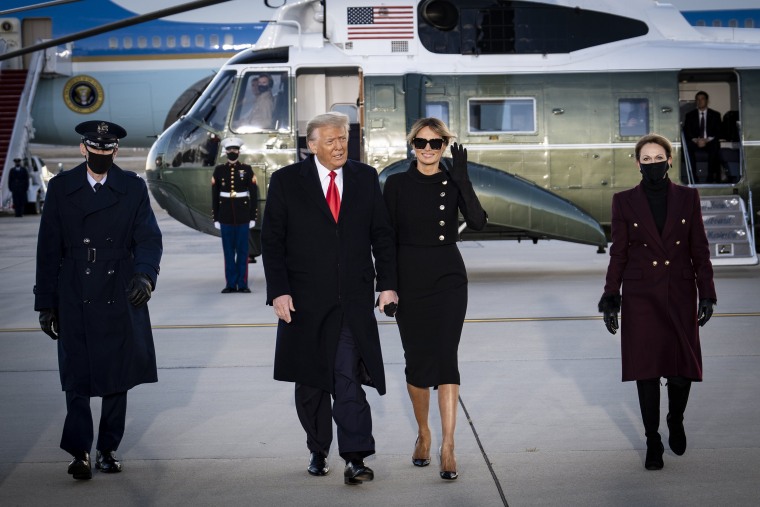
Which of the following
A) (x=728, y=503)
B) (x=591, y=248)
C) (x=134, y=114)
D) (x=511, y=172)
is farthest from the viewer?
(x=134, y=114)

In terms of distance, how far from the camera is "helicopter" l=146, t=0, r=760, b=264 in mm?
15016

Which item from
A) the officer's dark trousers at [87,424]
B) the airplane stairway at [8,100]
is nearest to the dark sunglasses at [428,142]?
the officer's dark trousers at [87,424]

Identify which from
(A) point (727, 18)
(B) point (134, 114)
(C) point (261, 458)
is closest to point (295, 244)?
(C) point (261, 458)

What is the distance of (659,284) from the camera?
6.25 m

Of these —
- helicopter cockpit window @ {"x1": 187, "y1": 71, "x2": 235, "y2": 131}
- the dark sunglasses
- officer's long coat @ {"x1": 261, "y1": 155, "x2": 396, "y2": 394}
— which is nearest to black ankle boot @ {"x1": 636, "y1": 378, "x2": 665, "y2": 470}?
officer's long coat @ {"x1": 261, "y1": 155, "x2": 396, "y2": 394}

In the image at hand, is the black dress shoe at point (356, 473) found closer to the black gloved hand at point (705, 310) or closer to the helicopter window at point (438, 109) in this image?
the black gloved hand at point (705, 310)

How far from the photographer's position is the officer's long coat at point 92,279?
6.12 meters

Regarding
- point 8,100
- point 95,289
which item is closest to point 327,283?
point 95,289

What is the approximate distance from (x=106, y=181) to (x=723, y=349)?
5.55 meters

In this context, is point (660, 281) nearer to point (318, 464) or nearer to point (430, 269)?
point (430, 269)

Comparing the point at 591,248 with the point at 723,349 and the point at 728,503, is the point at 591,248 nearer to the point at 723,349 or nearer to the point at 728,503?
the point at 723,349

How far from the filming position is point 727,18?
2466 cm

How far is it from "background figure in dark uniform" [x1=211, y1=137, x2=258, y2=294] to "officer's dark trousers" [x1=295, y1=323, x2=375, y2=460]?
814cm

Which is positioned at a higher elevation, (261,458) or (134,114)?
(134,114)
